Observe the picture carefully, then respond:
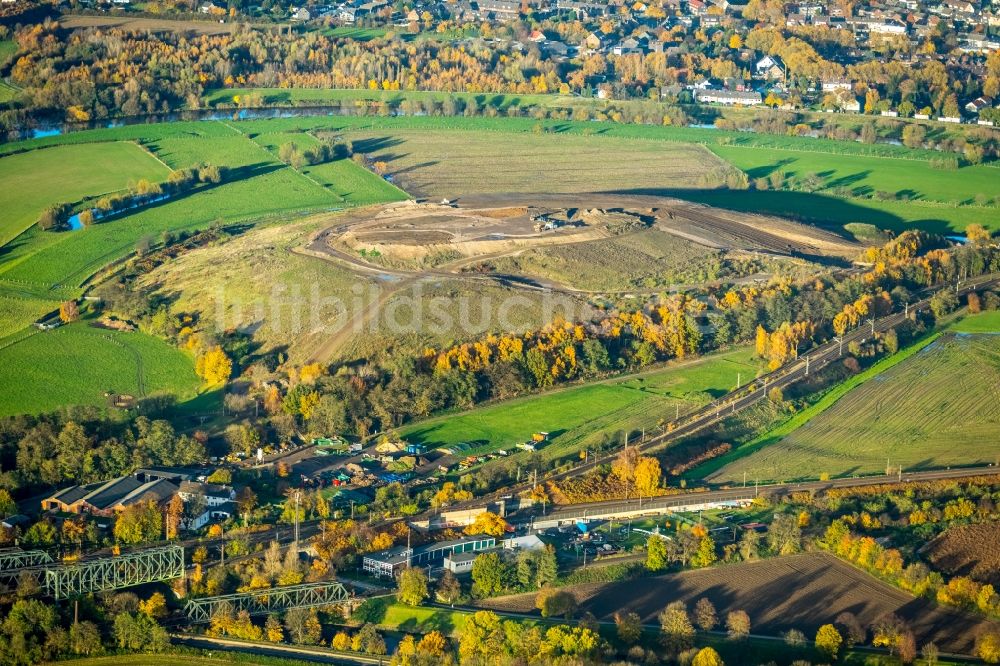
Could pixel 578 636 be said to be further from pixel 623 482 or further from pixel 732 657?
pixel 623 482

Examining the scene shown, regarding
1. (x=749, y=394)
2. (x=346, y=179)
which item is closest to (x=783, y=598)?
(x=749, y=394)

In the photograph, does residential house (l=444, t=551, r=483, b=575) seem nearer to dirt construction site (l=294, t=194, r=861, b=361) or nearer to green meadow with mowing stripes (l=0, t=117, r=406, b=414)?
green meadow with mowing stripes (l=0, t=117, r=406, b=414)

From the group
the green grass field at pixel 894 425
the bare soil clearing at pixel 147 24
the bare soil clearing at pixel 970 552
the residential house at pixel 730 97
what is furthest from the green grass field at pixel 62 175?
the bare soil clearing at pixel 970 552

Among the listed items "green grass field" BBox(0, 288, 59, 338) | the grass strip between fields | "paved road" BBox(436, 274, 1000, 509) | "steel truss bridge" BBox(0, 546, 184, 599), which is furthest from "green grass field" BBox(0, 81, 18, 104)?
"steel truss bridge" BBox(0, 546, 184, 599)

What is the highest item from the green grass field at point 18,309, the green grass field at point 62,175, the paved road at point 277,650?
the green grass field at point 62,175

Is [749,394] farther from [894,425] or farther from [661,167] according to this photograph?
[661,167]

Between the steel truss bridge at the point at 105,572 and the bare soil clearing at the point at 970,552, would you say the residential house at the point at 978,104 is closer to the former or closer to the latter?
the bare soil clearing at the point at 970,552

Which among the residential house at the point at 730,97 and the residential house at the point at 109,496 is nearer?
the residential house at the point at 109,496
